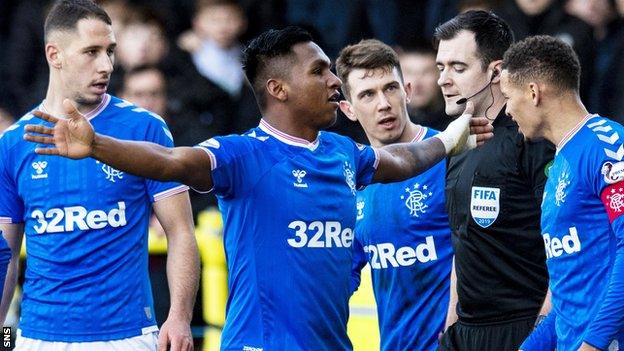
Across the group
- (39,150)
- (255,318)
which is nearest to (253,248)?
(255,318)

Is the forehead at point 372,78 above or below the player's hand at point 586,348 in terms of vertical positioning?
above

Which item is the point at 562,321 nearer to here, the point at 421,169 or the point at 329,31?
the point at 421,169

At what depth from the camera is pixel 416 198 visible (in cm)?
751

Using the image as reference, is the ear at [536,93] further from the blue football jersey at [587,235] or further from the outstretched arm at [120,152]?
the outstretched arm at [120,152]

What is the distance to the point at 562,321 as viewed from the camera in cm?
589

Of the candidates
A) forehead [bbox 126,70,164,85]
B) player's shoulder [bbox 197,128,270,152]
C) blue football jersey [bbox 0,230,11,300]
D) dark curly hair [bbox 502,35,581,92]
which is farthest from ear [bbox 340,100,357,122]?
forehead [bbox 126,70,164,85]

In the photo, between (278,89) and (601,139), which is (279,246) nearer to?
(278,89)

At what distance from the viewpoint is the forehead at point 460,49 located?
287 inches

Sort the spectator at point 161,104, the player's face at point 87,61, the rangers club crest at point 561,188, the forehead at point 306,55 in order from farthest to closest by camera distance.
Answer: the spectator at point 161,104
the player's face at point 87,61
the forehead at point 306,55
the rangers club crest at point 561,188

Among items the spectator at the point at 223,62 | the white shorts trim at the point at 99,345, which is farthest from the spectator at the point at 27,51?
the white shorts trim at the point at 99,345

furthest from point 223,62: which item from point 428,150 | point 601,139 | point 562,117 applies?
point 601,139

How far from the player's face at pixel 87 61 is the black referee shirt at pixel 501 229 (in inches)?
76.7

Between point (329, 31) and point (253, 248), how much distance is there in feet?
18.6

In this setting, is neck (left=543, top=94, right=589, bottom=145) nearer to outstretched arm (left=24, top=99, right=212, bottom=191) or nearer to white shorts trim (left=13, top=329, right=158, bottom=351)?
outstretched arm (left=24, top=99, right=212, bottom=191)
